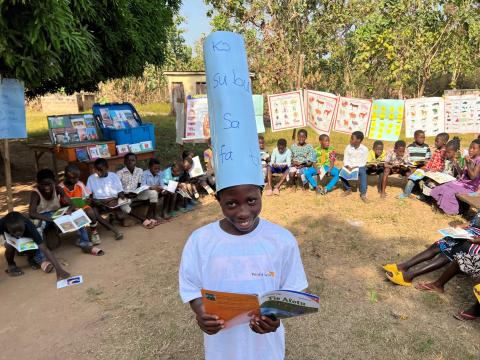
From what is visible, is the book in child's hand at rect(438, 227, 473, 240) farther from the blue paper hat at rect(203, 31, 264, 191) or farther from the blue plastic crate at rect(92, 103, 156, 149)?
the blue plastic crate at rect(92, 103, 156, 149)

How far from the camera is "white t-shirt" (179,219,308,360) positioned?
60.4 inches

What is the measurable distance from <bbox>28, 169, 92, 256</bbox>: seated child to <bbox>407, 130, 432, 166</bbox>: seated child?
6022 millimetres

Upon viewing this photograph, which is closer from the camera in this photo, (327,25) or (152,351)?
(152,351)

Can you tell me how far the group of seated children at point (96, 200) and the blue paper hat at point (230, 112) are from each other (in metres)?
3.35

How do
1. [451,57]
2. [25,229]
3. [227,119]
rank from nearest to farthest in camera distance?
[227,119]
[25,229]
[451,57]

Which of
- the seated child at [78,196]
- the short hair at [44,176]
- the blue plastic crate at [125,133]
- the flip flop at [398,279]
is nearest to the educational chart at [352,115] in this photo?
the blue plastic crate at [125,133]

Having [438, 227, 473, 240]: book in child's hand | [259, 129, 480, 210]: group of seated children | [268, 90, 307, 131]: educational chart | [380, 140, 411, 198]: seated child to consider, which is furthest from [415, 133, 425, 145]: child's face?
[438, 227, 473, 240]: book in child's hand

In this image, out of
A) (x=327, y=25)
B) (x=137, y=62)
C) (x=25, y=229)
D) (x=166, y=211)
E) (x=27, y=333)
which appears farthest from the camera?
(x=327, y=25)

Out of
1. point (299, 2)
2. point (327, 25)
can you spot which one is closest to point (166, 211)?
point (299, 2)

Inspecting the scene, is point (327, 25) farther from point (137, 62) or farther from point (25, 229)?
point (25, 229)

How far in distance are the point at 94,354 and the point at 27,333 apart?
0.76 metres

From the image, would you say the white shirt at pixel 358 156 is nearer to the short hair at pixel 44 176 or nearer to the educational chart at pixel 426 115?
the educational chart at pixel 426 115

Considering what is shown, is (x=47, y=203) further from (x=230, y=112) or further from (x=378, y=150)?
(x=378, y=150)

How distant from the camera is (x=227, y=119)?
5.35 feet
